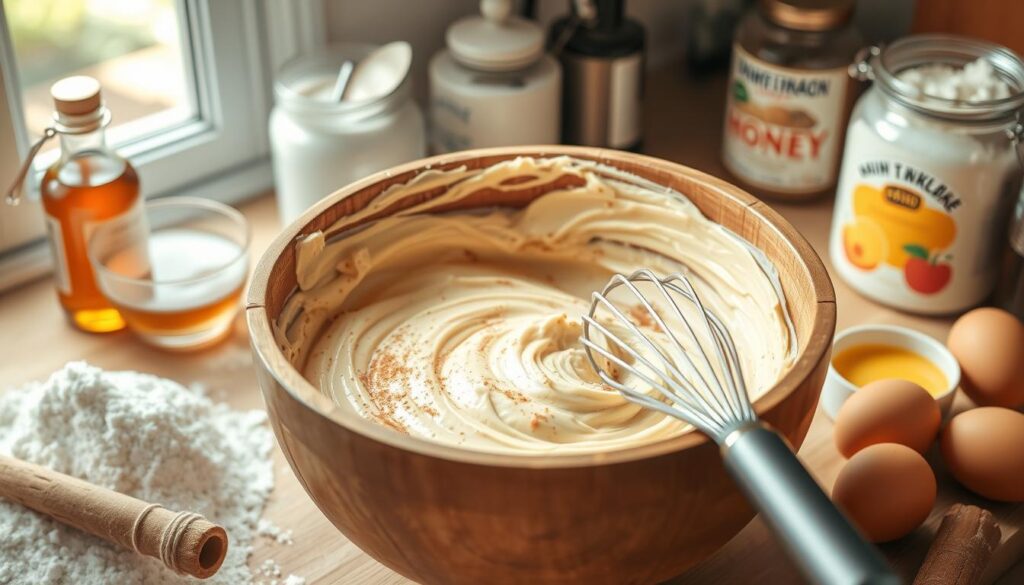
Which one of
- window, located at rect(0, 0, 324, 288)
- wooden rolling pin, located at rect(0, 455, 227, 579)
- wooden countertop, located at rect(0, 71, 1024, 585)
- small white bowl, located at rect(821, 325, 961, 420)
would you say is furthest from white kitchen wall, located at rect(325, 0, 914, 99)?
wooden rolling pin, located at rect(0, 455, 227, 579)

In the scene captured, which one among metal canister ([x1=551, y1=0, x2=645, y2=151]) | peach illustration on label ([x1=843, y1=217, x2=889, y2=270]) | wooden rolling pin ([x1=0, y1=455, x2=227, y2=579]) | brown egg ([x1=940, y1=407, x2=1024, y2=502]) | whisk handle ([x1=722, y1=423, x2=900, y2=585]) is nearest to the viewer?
whisk handle ([x1=722, y1=423, x2=900, y2=585])

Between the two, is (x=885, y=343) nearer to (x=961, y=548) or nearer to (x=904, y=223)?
(x=904, y=223)

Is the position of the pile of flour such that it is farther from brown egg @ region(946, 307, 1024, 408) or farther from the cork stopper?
brown egg @ region(946, 307, 1024, 408)

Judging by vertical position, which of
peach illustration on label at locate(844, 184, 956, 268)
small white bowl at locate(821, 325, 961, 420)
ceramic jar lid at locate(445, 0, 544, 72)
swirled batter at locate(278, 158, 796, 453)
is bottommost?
small white bowl at locate(821, 325, 961, 420)

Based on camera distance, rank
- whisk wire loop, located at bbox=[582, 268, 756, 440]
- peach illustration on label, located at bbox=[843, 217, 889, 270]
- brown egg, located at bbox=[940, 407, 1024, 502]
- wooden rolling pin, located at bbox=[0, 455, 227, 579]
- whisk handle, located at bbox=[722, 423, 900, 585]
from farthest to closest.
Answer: peach illustration on label, located at bbox=[843, 217, 889, 270] → brown egg, located at bbox=[940, 407, 1024, 502] → wooden rolling pin, located at bbox=[0, 455, 227, 579] → whisk wire loop, located at bbox=[582, 268, 756, 440] → whisk handle, located at bbox=[722, 423, 900, 585]

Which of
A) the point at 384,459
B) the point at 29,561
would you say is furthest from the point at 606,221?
the point at 29,561

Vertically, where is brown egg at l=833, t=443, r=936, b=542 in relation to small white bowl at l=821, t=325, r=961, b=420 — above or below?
above

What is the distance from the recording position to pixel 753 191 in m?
1.24

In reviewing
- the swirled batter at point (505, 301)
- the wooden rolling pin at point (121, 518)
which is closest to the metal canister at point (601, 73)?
the swirled batter at point (505, 301)

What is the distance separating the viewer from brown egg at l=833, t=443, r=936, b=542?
81cm

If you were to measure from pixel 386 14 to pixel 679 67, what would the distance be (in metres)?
0.44

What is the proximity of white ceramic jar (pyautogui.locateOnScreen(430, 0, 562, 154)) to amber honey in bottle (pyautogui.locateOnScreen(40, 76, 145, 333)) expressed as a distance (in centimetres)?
32

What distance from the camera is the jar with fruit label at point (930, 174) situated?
989 millimetres

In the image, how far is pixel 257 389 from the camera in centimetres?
100
